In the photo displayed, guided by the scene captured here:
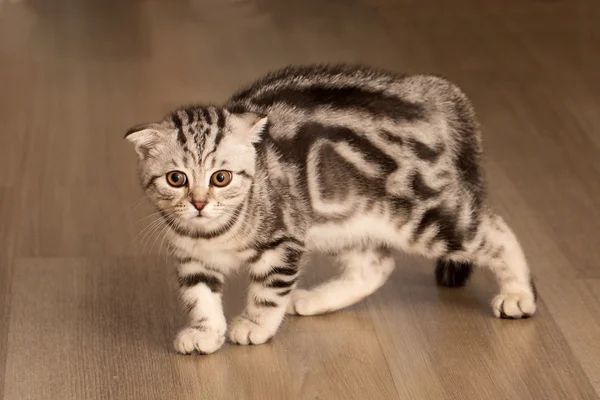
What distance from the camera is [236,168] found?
8.34 ft

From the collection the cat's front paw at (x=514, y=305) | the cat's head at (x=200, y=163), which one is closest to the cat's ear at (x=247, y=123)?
the cat's head at (x=200, y=163)

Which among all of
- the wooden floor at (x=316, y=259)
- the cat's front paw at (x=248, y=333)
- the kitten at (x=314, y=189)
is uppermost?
the kitten at (x=314, y=189)

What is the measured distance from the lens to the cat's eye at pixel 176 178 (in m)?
2.52

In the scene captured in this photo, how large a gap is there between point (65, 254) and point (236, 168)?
795mm

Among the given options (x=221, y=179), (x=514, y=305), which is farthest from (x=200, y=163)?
(x=514, y=305)

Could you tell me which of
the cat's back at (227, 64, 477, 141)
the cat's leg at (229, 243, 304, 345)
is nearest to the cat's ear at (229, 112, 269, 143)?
the cat's back at (227, 64, 477, 141)

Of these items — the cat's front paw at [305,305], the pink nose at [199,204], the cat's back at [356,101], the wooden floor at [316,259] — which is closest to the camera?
the pink nose at [199,204]

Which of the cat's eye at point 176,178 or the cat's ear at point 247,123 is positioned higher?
the cat's ear at point 247,123

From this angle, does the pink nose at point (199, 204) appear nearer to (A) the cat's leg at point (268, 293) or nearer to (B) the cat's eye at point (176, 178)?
(B) the cat's eye at point (176, 178)

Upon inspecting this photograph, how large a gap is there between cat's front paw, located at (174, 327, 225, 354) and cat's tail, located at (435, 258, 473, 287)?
0.63 m

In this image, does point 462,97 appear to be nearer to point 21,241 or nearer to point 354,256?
point 354,256

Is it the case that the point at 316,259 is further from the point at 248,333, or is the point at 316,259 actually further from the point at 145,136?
the point at 145,136

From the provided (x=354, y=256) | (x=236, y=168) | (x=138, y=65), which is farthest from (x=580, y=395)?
(x=138, y=65)

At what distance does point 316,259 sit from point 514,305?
23.0 inches
